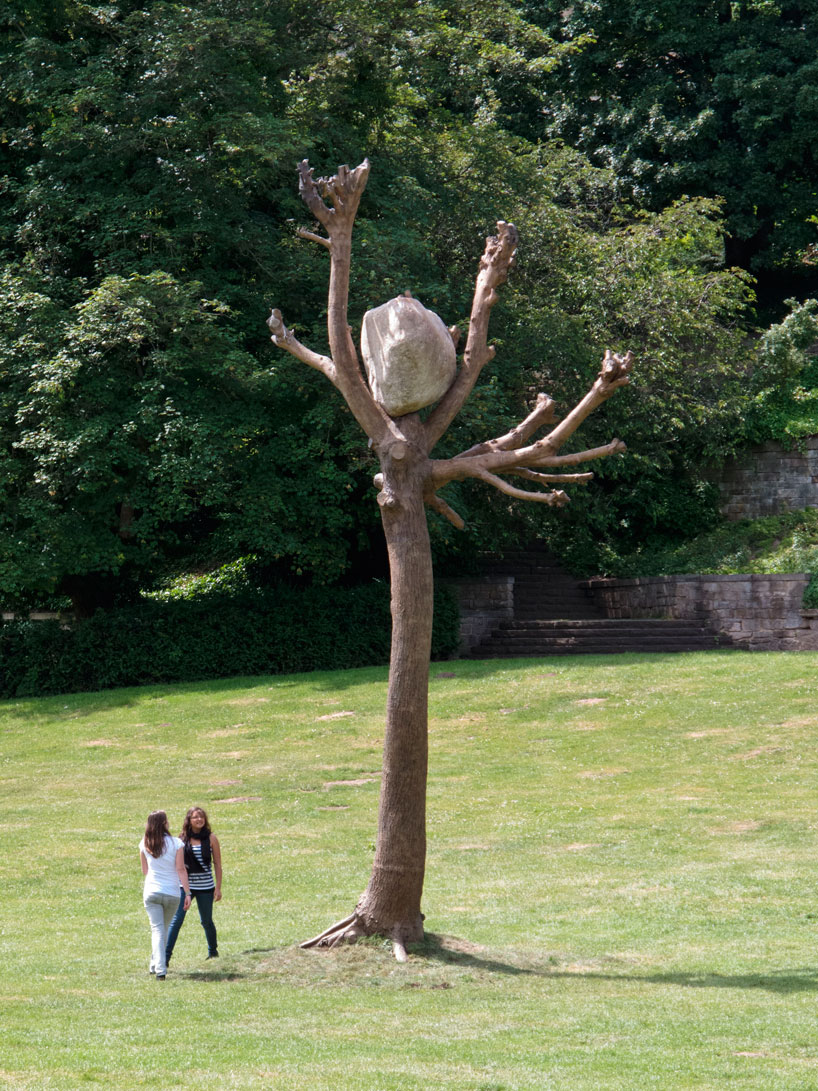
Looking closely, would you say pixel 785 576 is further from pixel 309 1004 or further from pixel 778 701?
pixel 309 1004

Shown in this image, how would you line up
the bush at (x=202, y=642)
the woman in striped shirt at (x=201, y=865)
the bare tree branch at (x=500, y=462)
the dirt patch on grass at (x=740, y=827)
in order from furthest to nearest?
1. the bush at (x=202, y=642)
2. the dirt patch on grass at (x=740, y=827)
3. the woman in striped shirt at (x=201, y=865)
4. the bare tree branch at (x=500, y=462)

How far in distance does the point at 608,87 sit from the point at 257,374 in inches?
748

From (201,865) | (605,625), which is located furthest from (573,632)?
(201,865)

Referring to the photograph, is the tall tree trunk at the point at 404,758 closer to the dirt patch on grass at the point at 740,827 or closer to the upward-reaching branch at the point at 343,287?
the upward-reaching branch at the point at 343,287

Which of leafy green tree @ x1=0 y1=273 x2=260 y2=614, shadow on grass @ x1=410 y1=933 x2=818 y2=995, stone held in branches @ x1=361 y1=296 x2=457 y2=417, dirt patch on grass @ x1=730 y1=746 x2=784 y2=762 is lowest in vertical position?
shadow on grass @ x1=410 y1=933 x2=818 y2=995

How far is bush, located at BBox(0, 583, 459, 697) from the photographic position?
26047 mm

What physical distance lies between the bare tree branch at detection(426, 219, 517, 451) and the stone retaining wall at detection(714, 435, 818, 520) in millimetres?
23102

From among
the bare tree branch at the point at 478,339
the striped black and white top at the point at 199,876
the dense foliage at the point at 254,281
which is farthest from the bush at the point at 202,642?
the bare tree branch at the point at 478,339

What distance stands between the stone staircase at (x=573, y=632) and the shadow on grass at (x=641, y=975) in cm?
1701

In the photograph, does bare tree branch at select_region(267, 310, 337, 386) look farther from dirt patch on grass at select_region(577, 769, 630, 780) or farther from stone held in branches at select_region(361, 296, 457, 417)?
dirt patch on grass at select_region(577, 769, 630, 780)

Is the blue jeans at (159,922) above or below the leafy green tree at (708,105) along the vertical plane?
below

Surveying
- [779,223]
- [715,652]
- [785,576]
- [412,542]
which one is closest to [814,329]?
[779,223]

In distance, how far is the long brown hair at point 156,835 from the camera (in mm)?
9227

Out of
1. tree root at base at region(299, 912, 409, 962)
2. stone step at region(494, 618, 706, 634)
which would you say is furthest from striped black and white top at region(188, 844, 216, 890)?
stone step at region(494, 618, 706, 634)
